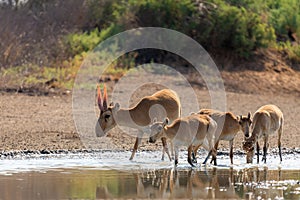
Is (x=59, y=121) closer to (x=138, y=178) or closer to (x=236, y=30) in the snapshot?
(x=138, y=178)

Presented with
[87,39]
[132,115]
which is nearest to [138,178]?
[132,115]

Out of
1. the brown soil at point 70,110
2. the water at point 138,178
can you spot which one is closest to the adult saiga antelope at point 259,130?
the water at point 138,178

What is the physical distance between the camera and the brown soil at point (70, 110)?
1705cm

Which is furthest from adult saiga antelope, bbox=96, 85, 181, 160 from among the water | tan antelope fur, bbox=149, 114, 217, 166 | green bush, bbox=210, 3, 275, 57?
green bush, bbox=210, 3, 275, 57

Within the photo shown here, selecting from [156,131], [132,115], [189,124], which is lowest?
[156,131]

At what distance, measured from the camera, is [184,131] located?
47.0ft

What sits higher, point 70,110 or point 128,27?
point 128,27

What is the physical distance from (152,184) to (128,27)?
14.9m

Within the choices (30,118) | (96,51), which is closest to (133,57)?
(96,51)

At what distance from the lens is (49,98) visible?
862 inches

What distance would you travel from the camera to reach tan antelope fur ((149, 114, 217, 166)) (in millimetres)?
14258

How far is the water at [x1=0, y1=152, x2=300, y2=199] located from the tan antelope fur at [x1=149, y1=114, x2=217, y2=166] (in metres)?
0.42

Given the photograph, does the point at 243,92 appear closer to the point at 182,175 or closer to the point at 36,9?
the point at 36,9

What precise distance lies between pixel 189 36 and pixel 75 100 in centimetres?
637
